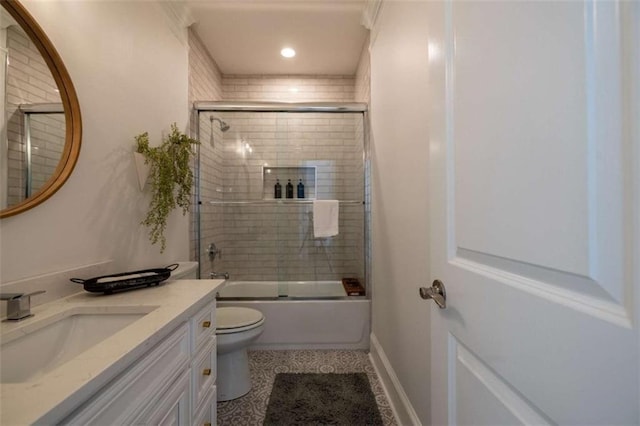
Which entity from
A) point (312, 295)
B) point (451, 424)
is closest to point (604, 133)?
point (451, 424)

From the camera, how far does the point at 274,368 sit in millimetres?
2045

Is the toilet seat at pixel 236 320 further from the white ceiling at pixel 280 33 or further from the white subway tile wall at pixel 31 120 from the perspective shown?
the white ceiling at pixel 280 33

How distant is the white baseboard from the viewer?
1.36 meters

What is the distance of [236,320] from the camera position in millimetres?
1836

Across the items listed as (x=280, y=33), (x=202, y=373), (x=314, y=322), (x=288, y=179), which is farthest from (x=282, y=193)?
(x=202, y=373)

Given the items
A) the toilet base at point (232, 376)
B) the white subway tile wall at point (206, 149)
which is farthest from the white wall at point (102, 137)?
the toilet base at point (232, 376)

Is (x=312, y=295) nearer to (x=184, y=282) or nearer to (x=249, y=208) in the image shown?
(x=249, y=208)

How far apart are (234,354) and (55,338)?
1.05m

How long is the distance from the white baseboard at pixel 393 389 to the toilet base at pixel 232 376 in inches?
35.4

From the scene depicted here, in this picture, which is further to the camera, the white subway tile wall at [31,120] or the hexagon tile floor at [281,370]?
the hexagon tile floor at [281,370]

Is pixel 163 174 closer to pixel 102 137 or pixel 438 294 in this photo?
pixel 102 137

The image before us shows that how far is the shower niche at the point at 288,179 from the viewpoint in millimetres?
3070

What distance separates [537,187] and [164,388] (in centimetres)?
111

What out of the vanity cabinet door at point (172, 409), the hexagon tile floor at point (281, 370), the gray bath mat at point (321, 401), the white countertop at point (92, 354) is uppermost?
the white countertop at point (92, 354)
